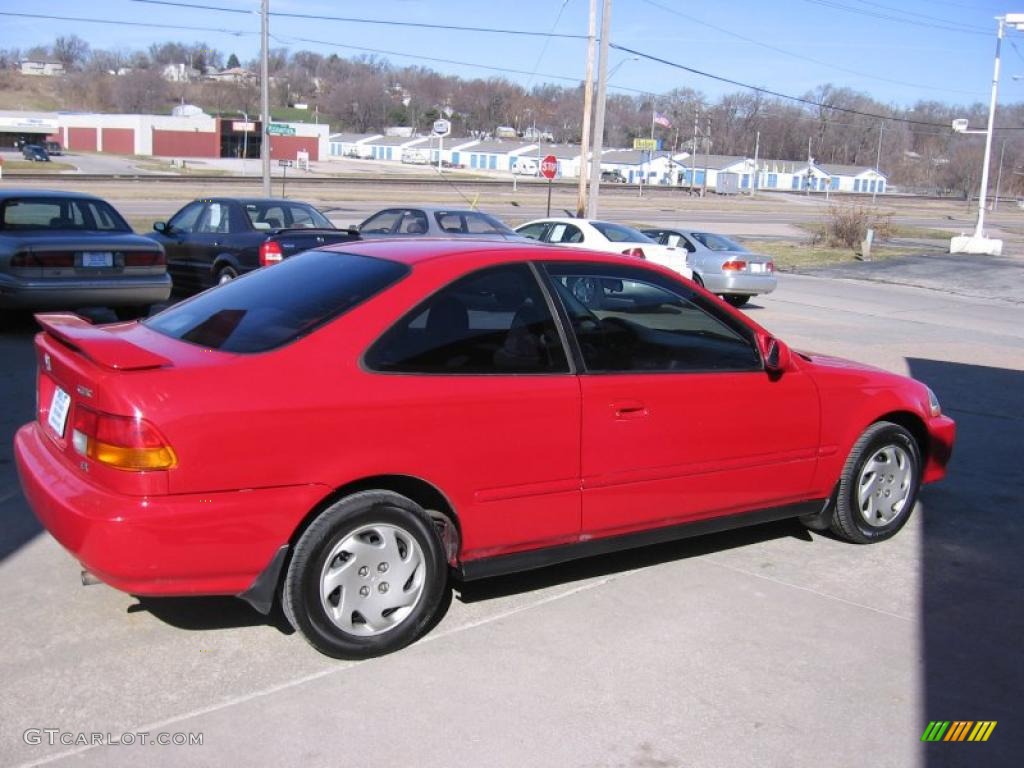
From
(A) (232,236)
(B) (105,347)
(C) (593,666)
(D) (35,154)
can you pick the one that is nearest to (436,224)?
(A) (232,236)

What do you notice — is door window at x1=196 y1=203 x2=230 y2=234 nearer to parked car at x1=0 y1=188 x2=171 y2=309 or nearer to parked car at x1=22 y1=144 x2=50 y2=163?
parked car at x1=0 y1=188 x2=171 y2=309

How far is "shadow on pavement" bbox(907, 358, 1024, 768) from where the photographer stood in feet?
13.2

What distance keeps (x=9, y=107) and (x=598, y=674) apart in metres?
172

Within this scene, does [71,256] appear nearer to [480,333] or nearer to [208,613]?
[208,613]

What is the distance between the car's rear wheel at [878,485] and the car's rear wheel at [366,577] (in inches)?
100

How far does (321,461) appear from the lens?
404cm

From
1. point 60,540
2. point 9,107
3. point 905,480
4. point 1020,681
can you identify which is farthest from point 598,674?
point 9,107

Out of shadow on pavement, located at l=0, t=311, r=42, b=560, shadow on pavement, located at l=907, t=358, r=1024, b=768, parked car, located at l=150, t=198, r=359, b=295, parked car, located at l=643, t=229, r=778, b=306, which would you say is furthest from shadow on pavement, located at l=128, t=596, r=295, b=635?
parked car, located at l=643, t=229, r=778, b=306

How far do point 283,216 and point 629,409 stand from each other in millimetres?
11840

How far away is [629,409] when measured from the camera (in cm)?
480

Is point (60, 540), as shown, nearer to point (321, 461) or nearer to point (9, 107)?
point (321, 461)

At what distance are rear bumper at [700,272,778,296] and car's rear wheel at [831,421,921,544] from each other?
42.9 ft

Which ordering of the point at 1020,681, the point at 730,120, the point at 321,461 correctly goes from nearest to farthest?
1. the point at 321,461
2. the point at 1020,681
3. the point at 730,120

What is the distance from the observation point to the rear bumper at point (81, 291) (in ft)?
35.7
